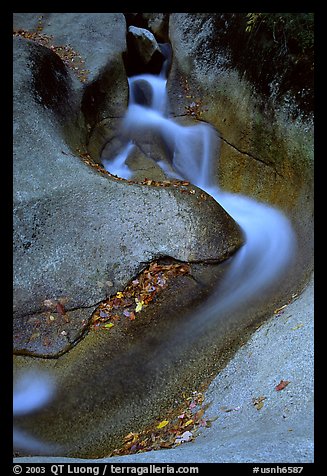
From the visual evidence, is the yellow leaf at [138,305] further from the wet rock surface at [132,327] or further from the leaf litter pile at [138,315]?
the wet rock surface at [132,327]

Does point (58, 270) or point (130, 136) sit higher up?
point (130, 136)

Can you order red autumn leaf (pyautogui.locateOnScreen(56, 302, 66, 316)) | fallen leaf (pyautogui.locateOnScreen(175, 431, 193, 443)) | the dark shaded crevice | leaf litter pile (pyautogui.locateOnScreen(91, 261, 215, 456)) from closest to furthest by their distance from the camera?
fallen leaf (pyautogui.locateOnScreen(175, 431, 193, 443))
leaf litter pile (pyautogui.locateOnScreen(91, 261, 215, 456))
red autumn leaf (pyautogui.locateOnScreen(56, 302, 66, 316))
the dark shaded crevice

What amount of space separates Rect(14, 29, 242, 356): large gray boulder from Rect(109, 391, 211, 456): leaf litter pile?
1.87 meters

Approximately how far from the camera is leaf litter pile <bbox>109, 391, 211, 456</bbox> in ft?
16.9

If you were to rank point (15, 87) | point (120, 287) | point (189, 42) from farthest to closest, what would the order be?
point (189, 42), point (15, 87), point (120, 287)

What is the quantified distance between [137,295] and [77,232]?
163 cm

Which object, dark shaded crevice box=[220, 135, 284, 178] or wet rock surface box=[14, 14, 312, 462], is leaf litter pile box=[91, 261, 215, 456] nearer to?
wet rock surface box=[14, 14, 312, 462]

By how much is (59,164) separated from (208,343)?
4514mm

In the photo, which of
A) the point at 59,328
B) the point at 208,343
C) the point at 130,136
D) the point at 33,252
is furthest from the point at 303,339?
the point at 130,136

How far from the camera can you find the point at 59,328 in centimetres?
659

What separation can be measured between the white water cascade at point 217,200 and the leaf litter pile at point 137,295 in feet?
2.89

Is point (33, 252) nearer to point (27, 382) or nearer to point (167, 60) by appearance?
point (27, 382)

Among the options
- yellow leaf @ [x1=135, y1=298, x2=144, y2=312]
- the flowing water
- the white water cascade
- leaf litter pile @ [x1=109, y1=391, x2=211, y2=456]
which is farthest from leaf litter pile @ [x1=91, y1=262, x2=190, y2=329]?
Answer: leaf litter pile @ [x1=109, y1=391, x2=211, y2=456]

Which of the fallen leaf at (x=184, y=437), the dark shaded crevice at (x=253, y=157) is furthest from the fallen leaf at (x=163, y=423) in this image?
the dark shaded crevice at (x=253, y=157)
